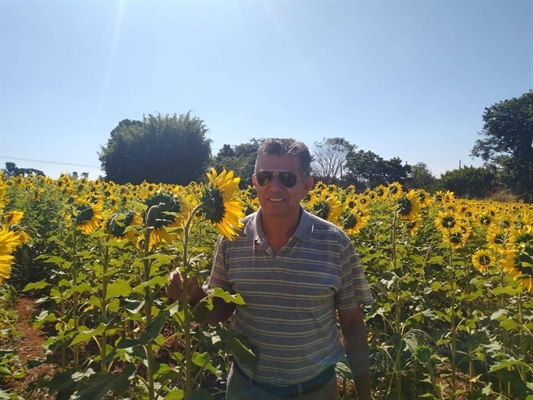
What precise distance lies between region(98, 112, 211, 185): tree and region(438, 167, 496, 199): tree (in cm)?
2216

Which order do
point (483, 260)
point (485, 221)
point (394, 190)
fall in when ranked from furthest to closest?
point (394, 190) < point (485, 221) < point (483, 260)

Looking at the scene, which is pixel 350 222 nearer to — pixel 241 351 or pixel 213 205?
pixel 213 205

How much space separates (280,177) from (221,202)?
342 millimetres

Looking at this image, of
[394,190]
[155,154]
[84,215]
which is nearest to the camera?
[84,215]

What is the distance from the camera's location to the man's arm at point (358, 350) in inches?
82.0

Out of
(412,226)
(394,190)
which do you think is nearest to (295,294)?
(412,226)

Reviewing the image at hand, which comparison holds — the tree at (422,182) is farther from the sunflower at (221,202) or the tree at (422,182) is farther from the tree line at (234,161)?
the sunflower at (221,202)

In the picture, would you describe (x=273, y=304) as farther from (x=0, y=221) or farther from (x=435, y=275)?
(x=435, y=275)

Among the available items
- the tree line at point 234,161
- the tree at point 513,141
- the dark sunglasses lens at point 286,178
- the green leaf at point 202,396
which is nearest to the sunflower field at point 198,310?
the green leaf at point 202,396

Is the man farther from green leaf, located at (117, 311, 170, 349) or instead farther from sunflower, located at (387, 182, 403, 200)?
sunflower, located at (387, 182, 403, 200)

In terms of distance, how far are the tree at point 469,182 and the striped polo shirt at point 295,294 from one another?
38604 millimetres

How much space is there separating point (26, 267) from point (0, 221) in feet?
9.28

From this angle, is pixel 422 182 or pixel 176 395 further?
pixel 422 182

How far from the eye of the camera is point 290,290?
6.36 ft
